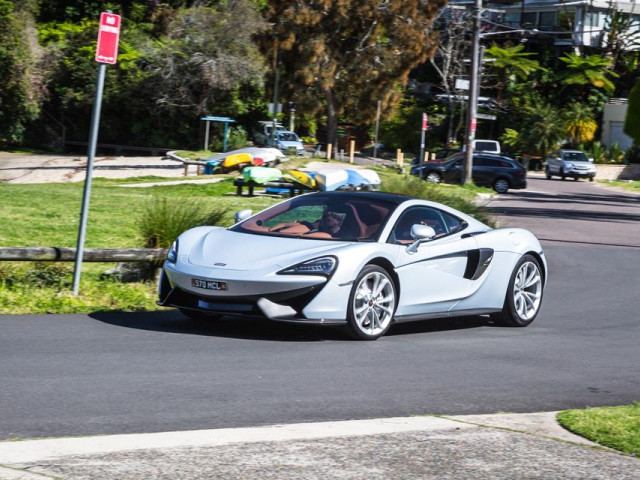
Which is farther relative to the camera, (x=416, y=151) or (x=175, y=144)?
(x=416, y=151)

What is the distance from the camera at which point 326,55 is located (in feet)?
179

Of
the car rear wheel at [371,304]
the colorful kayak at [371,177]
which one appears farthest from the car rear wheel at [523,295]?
the colorful kayak at [371,177]

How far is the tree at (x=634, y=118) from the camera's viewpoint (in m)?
2.25

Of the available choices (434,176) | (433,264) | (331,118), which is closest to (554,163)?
(331,118)

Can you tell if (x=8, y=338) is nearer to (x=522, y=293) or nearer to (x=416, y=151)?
Answer: (x=522, y=293)

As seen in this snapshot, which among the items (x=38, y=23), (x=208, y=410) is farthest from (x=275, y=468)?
(x=38, y=23)

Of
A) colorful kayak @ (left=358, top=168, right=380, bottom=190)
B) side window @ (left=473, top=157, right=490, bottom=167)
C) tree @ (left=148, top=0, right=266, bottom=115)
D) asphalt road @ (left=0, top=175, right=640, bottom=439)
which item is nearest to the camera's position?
asphalt road @ (left=0, top=175, right=640, bottom=439)

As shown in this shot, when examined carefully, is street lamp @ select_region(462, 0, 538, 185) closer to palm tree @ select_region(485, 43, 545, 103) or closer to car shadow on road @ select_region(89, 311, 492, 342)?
car shadow on road @ select_region(89, 311, 492, 342)

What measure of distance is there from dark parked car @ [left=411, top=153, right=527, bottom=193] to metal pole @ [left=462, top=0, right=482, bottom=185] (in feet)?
2.93

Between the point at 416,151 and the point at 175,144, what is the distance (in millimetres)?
17334

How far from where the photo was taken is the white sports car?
9000 millimetres

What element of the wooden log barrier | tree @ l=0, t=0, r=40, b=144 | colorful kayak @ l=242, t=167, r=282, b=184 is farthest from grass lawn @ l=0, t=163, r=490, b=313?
tree @ l=0, t=0, r=40, b=144

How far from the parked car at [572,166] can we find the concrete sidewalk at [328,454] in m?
55.2

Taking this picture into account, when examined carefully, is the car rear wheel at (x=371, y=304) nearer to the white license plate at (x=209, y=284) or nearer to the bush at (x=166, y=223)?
the white license plate at (x=209, y=284)
